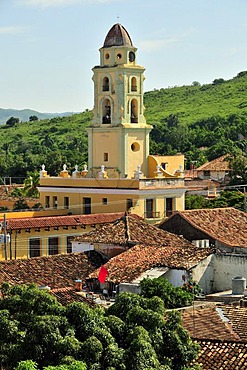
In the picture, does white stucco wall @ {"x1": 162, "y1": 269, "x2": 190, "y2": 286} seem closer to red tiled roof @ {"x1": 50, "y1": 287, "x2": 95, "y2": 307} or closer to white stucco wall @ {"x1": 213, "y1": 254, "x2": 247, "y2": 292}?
white stucco wall @ {"x1": 213, "y1": 254, "x2": 247, "y2": 292}

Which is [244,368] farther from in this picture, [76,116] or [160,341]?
[76,116]

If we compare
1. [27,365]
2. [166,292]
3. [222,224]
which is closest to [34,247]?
[222,224]

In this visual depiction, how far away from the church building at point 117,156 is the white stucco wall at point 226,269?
51.7 ft

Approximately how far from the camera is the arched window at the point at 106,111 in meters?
48.0

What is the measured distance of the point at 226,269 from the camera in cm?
2997

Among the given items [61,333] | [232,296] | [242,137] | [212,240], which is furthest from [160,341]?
[242,137]

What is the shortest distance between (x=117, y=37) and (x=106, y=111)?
10.5 ft

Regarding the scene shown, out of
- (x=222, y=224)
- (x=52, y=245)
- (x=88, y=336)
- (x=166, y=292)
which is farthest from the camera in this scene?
(x=52, y=245)

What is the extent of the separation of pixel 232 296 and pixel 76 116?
108502mm

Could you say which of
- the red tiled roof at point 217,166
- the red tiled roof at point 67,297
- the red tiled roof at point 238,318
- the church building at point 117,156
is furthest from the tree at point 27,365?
the red tiled roof at point 217,166

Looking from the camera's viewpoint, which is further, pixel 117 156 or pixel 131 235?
pixel 117 156

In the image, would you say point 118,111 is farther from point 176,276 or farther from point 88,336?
point 88,336

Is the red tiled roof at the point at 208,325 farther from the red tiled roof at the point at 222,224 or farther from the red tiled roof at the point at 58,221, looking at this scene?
the red tiled roof at the point at 58,221

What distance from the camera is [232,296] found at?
1062 inches
